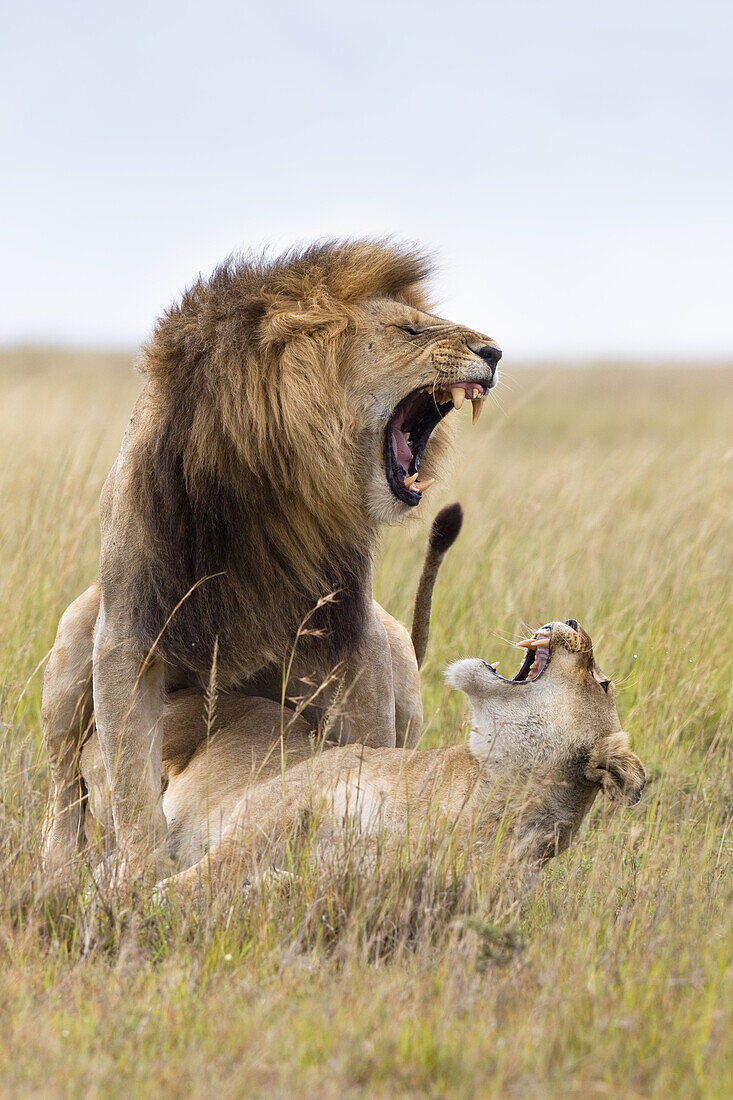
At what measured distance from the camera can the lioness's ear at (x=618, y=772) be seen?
10.5ft

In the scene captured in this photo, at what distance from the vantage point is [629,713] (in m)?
4.84

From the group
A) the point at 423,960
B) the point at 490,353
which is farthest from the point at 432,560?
the point at 423,960

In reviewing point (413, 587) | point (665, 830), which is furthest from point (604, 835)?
point (413, 587)

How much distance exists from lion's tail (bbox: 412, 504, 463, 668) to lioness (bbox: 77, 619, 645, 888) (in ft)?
2.17

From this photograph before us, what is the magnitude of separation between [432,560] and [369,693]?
60 cm

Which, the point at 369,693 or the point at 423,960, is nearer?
the point at 423,960

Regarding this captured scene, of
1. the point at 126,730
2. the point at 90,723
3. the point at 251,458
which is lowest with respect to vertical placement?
the point at 90,723

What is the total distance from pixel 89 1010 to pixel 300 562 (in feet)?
4.93

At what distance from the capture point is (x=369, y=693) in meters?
3.83

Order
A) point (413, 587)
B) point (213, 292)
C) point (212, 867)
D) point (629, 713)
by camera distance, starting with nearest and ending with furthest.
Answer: point (212, 867) < point (213, 292) < point (629, 713) < point (413, 587)

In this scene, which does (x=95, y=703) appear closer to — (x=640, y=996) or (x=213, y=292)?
(x=213, y=292)

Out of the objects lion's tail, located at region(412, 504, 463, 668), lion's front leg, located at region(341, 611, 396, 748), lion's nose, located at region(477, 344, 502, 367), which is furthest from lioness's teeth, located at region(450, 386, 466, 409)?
lion's front leg, located at region(341, 611, 396, 748)

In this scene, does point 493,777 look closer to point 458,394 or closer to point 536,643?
point 536,643

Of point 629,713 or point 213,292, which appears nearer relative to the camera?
point 213,292
